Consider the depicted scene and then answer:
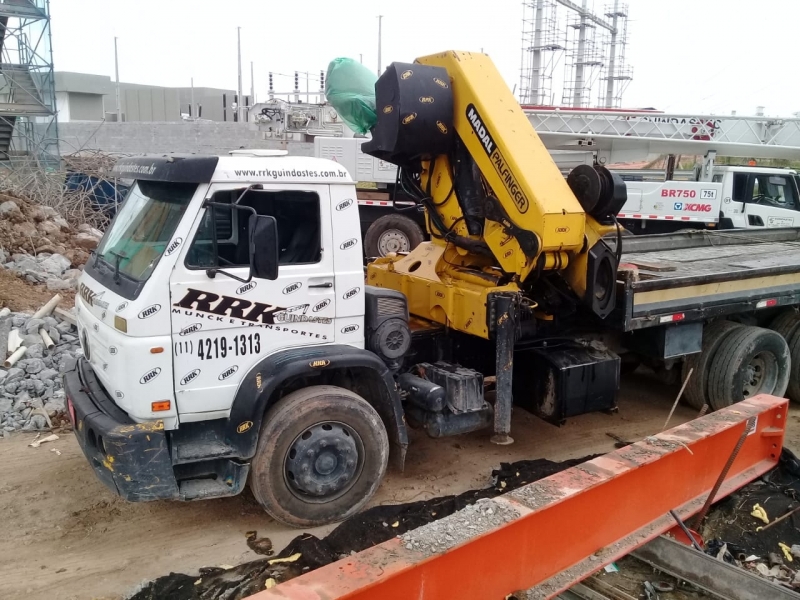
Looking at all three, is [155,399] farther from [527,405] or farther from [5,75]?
[5,75]

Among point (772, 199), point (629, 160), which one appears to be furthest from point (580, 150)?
point (772, 199)

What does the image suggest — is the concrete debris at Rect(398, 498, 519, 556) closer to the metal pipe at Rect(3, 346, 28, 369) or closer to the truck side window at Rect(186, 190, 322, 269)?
the truck side window at Rect(186, 190, 322, 269)

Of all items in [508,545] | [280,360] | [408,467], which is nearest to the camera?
[508,545]

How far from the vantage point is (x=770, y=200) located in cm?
1534

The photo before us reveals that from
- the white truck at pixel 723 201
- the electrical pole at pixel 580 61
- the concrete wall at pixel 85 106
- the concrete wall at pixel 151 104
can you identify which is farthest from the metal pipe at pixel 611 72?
the white truck at pixel 723 201

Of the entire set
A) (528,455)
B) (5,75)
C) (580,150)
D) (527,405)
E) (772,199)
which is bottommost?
(528,455)

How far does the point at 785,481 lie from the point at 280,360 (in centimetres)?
376

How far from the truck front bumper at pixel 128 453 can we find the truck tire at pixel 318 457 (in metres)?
0.56

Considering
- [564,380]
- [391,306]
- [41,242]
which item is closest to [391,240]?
[41,242]

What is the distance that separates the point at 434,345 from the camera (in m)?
5.55

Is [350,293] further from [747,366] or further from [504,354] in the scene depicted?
[747,366]

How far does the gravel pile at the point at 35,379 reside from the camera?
6.11m

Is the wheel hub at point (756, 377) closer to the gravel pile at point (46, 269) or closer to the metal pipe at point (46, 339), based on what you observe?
the metal pipe at point (46, 339)

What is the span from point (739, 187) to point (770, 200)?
2.34 feet
